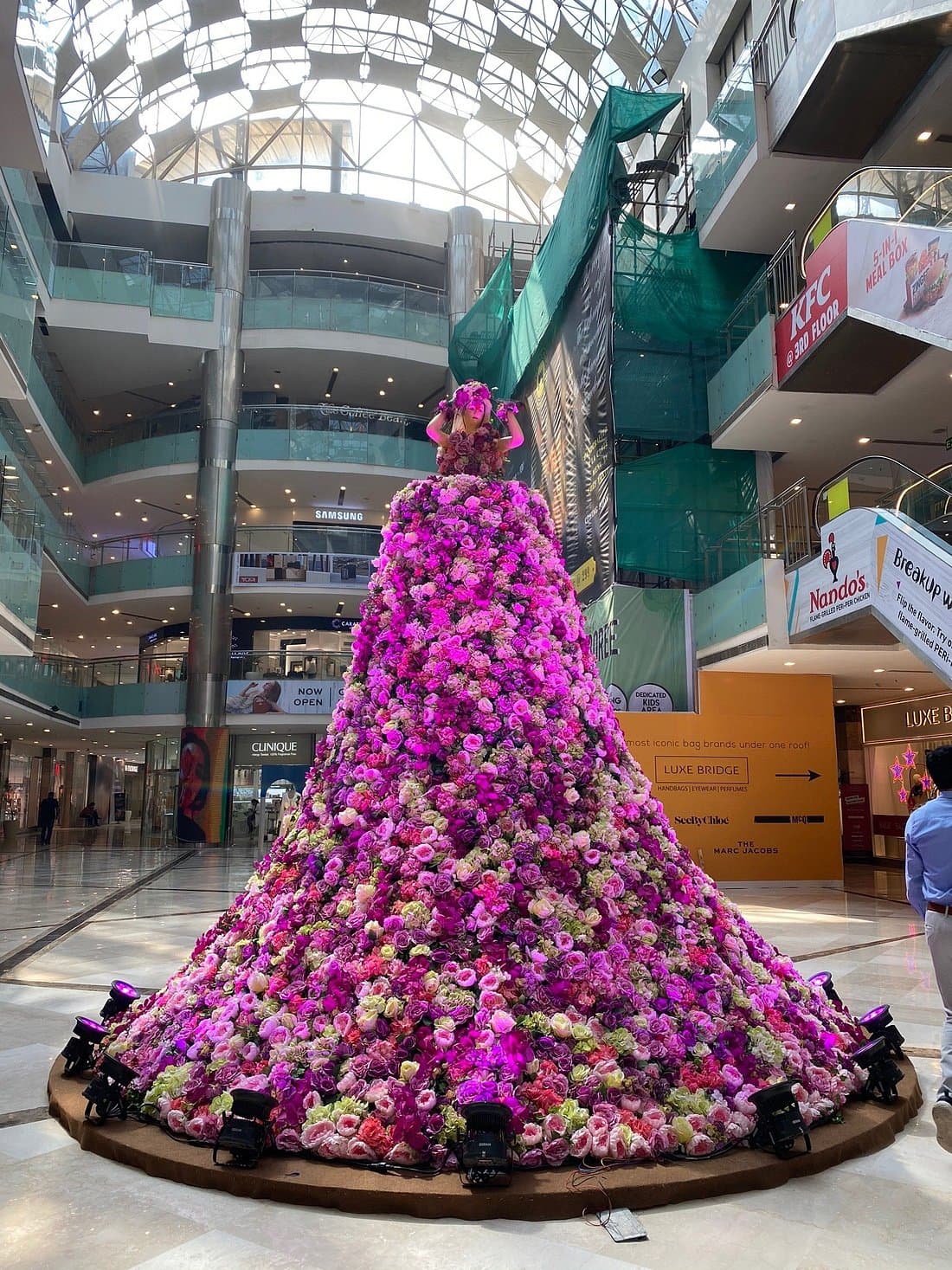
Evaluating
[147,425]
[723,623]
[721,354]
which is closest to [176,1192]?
[723,623]

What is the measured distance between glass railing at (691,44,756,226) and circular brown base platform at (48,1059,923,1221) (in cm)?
1481

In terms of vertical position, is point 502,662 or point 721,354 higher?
point 721,354

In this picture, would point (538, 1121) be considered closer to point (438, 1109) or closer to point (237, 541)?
point (438, 1109)

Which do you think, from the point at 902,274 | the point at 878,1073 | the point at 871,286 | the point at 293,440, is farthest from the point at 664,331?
the point at 878,1073

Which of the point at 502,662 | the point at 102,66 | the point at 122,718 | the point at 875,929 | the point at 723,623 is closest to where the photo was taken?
the point at 502,662

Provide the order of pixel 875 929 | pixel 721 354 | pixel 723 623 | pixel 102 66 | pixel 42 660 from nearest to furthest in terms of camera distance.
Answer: pixel 875 929, pixel 723 623, pixel 721 354, pixel 42 660, pixel 102 66

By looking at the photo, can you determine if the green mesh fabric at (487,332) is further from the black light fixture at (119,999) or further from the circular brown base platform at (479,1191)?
the circular brown base platform at (479,1191)

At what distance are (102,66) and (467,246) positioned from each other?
1182 cm

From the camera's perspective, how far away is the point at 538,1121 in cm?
336

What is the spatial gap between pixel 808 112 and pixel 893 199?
4004 mm

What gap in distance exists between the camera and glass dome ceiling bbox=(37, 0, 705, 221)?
27.5 m

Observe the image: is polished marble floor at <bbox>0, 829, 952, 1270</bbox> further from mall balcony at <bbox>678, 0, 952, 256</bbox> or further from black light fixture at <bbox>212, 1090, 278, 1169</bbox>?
mall balcony at <bbox>678, 0, 952, 256</bbox>

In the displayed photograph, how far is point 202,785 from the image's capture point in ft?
83.7

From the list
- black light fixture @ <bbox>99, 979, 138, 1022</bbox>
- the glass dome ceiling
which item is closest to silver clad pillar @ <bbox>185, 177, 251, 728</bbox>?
the glass dome ceiling
